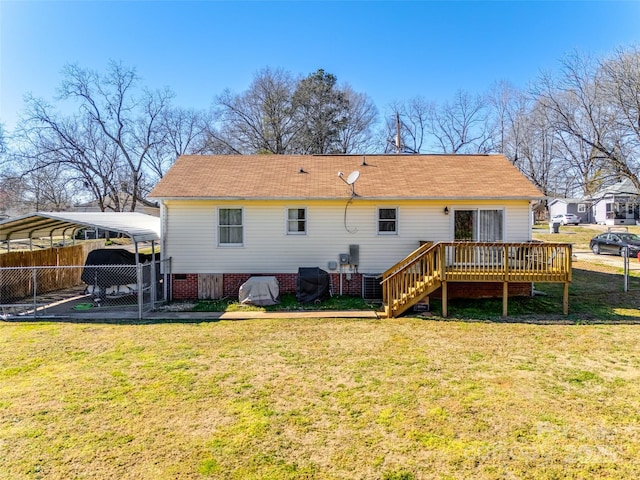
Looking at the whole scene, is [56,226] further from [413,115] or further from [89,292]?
[413,115]

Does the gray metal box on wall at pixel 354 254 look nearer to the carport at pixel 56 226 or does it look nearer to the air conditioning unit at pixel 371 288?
the air conditioning unit at pixel 371 288

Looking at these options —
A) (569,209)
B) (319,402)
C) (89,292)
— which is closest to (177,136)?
(89,292)

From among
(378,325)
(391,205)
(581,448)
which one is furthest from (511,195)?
(581,448)

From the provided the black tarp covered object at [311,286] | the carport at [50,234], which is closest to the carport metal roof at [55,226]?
the carport at [50,234]

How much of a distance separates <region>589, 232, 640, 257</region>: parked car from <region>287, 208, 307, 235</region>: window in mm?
18727

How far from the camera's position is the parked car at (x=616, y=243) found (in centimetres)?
1972

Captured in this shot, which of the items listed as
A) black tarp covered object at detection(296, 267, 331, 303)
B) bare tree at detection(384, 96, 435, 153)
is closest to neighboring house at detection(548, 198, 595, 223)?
bare tree at detection(384, 96, 435, 153)

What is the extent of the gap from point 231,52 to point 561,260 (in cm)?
1710

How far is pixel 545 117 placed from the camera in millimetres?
20703

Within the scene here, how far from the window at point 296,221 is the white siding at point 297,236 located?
170 mm

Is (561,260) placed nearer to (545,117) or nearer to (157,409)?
(157,409)

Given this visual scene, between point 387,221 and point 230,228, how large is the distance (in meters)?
5.01

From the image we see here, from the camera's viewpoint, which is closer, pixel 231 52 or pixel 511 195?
pixel 511 195

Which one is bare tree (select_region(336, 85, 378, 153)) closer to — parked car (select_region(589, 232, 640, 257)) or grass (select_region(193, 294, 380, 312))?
parked car (select_region(589, 232, 640, 257))
